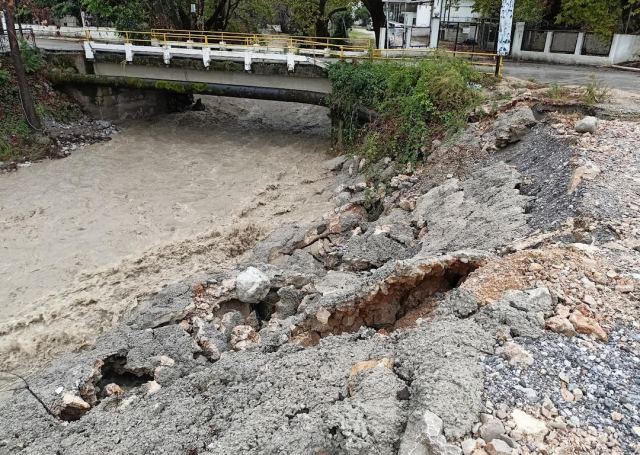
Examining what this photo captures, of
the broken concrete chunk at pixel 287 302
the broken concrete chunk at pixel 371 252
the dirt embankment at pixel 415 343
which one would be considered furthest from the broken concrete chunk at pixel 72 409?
the broken concrete chunk at pixel 371 252

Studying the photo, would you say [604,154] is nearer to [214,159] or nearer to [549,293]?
[549,293]

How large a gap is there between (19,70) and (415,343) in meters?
19.2

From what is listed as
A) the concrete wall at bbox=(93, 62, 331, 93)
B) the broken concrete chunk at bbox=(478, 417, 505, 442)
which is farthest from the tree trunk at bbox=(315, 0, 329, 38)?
the broken concrete chunk at bbox=(478, 417, 505, 442)

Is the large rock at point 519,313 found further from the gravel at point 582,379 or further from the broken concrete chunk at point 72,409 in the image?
the broken concrete chunk at point 72,409

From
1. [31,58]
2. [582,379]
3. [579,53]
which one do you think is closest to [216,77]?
[31,58]

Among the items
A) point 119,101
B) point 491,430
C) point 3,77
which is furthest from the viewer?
point 119,101

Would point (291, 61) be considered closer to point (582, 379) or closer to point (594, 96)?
point (594, 96)

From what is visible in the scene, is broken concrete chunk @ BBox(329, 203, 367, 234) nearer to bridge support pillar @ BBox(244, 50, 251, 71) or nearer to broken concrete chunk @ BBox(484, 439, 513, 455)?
broken concrete chunk @ BBox(484, 439, 513, 455)

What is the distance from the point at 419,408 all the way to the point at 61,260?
10.1m

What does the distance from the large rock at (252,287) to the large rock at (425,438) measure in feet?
16.4

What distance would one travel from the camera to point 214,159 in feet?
63.4

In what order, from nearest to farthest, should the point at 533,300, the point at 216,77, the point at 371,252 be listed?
the point at 533,300 → the point at 371,252 → the point at 216,77

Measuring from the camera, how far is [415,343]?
5.53 m

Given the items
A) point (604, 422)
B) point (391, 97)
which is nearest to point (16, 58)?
point (391, 97)
